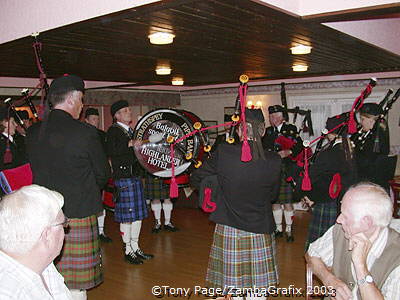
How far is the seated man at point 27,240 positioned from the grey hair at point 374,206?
111 cm

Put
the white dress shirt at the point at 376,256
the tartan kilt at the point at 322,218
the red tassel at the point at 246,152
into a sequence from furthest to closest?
the tartan kilt at the point at 322,218, the red tassel at the point at 246,152, the white dress shirt at the point at 376,256

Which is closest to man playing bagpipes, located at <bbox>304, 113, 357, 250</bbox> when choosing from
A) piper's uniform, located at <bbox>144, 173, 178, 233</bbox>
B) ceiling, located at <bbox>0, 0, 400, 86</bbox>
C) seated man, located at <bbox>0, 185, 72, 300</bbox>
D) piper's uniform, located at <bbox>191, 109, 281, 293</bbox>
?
piper's uniform, located at <bbox>191, 109, 281, 293</bbox>

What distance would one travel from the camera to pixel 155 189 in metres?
5.20

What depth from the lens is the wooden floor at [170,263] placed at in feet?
11.7

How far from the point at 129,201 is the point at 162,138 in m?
0.78

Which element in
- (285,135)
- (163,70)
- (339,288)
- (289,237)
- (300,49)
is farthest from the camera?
(163,70)

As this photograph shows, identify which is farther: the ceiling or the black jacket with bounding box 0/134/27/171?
the black jacket with bounding box 0/134/27/171

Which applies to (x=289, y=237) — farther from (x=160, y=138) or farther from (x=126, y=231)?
(x=160, y=138)

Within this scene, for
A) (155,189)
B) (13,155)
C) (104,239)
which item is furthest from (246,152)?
(104,239)

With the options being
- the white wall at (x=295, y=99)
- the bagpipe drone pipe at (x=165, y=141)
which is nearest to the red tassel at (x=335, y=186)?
the bagpipe drone pipe at (x=165, y=141)

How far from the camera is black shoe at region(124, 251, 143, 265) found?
13.6ft

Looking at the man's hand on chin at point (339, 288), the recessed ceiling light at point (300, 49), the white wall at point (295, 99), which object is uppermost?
the recessed ceiling light at point (300, 49)

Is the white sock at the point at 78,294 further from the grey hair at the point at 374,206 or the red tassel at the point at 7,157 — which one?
the grey hair at the point at 374,206

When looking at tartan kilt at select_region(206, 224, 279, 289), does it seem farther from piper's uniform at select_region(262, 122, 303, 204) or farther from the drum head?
piper's uniform at select_region(262, 122, 303, 204)
